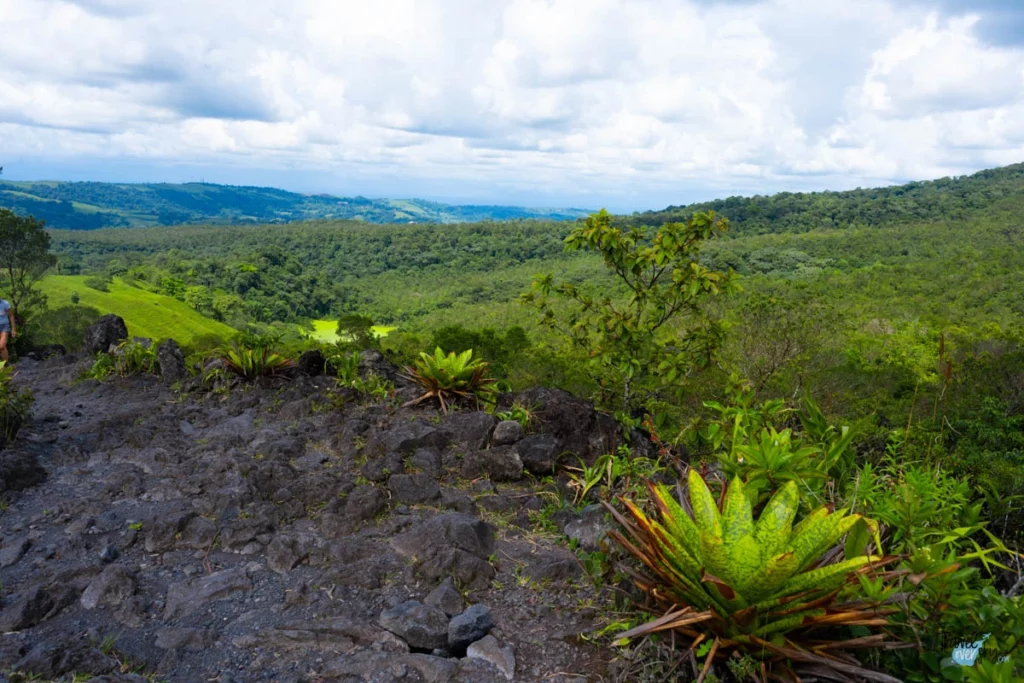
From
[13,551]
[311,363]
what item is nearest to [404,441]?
[13,551]

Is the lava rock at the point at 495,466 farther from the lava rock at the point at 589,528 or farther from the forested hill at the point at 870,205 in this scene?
the forested hill at the point at 870,205

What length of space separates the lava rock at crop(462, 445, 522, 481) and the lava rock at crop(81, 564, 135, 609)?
7.13 feet

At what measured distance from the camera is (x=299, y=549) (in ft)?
11.4

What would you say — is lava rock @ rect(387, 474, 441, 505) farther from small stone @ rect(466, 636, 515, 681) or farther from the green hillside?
the green hillside

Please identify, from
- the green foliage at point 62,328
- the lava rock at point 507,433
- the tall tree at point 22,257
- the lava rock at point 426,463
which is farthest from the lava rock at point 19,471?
the tall tree at point 22,257

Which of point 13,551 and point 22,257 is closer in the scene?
point 13,551

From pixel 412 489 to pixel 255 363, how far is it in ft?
11.2

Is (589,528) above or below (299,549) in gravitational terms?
above

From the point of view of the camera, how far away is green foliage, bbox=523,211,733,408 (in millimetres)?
5457

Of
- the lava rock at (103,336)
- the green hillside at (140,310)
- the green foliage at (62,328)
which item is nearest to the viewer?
the lava rock at (103,336)

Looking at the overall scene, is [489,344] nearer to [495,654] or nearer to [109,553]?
[109,553]

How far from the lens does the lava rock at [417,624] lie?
8.80 feet

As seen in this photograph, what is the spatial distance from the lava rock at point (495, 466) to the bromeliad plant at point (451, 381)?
1.38m

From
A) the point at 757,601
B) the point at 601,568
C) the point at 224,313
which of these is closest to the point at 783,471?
the point at 757,601
